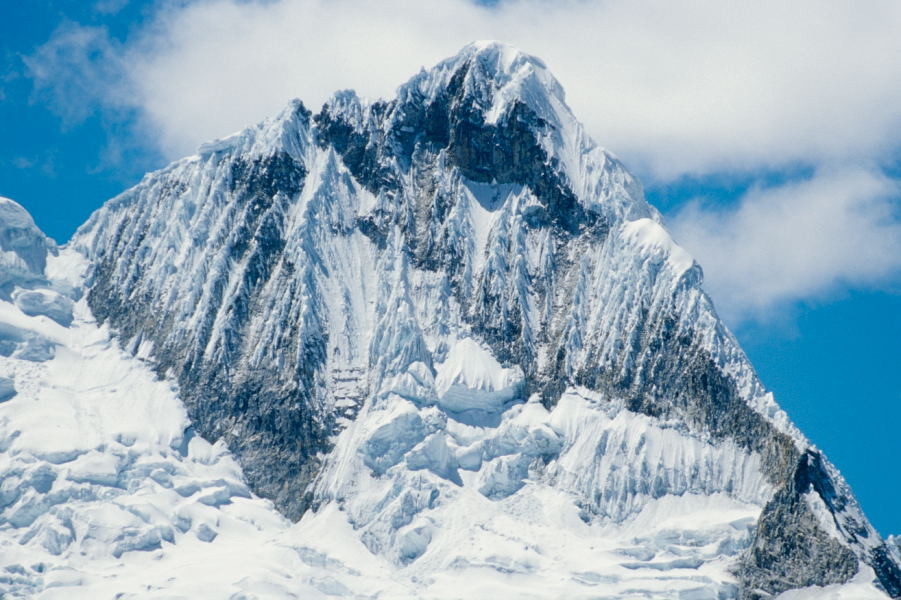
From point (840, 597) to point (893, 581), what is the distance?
24.2 ft

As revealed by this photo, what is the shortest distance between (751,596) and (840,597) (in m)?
10.9

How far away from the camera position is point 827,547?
7835 inches

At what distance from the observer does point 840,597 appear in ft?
635

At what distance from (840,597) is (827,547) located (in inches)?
287

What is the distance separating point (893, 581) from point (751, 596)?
631 inches

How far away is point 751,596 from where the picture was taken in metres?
200

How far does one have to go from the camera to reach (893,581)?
196 metres

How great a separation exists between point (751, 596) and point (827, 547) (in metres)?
10.4
